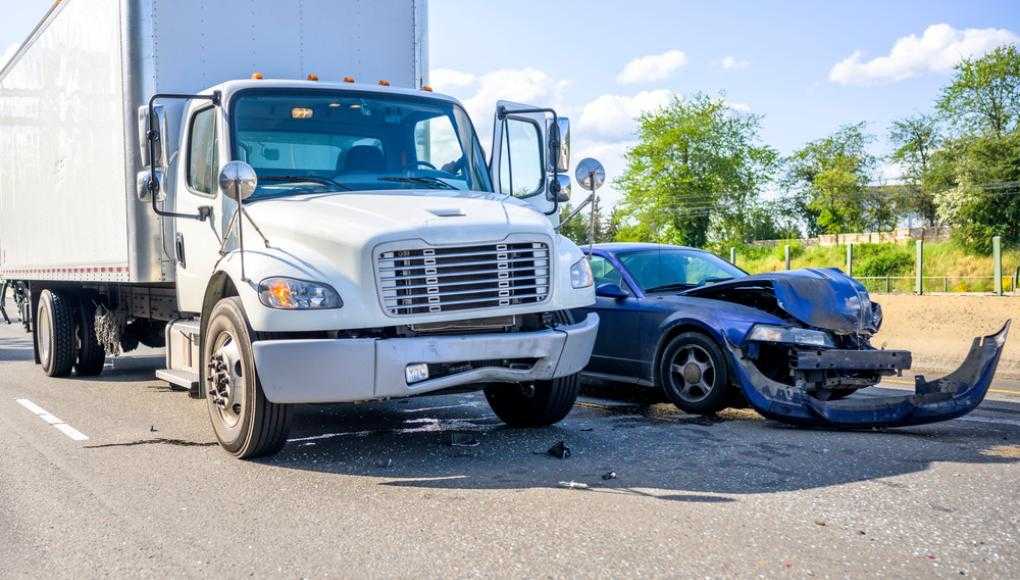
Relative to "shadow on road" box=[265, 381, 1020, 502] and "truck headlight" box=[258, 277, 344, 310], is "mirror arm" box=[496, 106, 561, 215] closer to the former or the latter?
"shadow on road" box=[265, 381, 1020, 502]

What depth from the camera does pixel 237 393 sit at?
651 cm

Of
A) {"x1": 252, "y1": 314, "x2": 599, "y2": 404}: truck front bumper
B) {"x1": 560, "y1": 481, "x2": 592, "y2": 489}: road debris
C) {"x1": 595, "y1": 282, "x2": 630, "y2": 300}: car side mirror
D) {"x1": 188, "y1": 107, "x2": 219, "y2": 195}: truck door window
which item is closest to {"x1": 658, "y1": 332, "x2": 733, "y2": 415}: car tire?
{"x1": 595, "y1": 282, "x2": 630, "y2": 300}: car side mirror

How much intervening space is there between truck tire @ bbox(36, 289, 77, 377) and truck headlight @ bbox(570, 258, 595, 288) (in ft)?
24.3

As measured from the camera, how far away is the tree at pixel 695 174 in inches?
2564

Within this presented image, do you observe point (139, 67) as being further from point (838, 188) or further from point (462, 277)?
point (838, 188)

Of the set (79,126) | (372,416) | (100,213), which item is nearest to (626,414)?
(372,416)

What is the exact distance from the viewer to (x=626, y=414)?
8234mm

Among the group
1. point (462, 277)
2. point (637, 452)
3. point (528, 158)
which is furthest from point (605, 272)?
point (462, 277)

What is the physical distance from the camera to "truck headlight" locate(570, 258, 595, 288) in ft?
22.3

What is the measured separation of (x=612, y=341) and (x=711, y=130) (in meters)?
59.5

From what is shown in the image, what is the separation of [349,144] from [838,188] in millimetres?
83319

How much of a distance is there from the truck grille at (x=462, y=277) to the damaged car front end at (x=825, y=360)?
1940 millimetres

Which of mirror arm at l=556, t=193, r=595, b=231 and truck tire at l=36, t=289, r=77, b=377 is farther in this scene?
truck tire at l=36, t=289, r=77, b=377

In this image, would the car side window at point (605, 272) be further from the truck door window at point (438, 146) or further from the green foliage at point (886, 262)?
the green foliage at point (886, 262)
